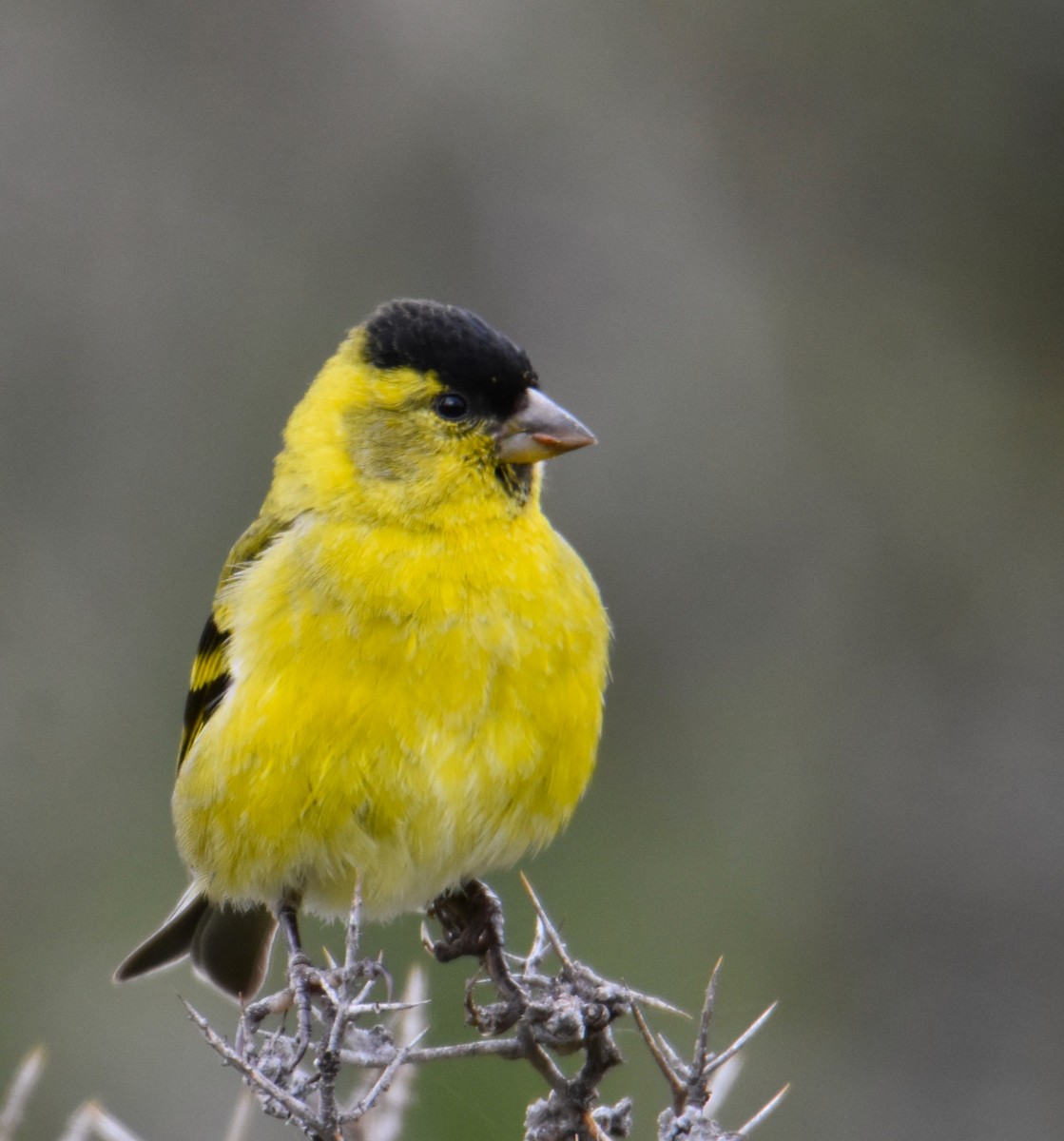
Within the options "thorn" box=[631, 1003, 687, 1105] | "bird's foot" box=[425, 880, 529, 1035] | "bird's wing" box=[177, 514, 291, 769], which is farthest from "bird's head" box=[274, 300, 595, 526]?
"thorn" box=[631, 1003, 687, 1105]

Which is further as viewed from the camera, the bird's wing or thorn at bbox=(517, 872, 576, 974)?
the bird's wing

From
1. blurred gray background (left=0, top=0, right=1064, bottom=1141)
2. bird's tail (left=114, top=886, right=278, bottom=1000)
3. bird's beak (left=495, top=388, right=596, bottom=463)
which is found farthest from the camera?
blurred gray background (left=0, top=0, right=1064, bottom=1141)

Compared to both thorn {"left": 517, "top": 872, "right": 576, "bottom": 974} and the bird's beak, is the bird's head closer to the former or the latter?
the bird's beak

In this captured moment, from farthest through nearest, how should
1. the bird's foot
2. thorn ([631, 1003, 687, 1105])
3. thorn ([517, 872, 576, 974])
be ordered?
the bird's foot, thorn ([517, 872, 576, 974]), thorn ([631, 1003, 687, 1105])

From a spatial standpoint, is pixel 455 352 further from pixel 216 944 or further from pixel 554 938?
pixel 554 938

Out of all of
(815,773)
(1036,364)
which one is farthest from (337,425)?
(1036,364)

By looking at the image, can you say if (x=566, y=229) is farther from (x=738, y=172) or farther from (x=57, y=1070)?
(x=57, y=1070)

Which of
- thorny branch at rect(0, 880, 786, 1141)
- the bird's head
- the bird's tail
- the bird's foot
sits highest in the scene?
the bird's head

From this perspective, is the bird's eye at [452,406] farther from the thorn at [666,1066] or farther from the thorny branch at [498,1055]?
the thorn at [666,1066]

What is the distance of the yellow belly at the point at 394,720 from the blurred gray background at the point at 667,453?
2507 millimetres

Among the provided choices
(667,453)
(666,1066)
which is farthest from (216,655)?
(667,453)

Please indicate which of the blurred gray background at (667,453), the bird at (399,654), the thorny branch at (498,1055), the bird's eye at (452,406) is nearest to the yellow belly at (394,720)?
the bird at (399,654)

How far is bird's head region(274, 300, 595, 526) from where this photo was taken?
4062mm

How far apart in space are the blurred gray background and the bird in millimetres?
2462
